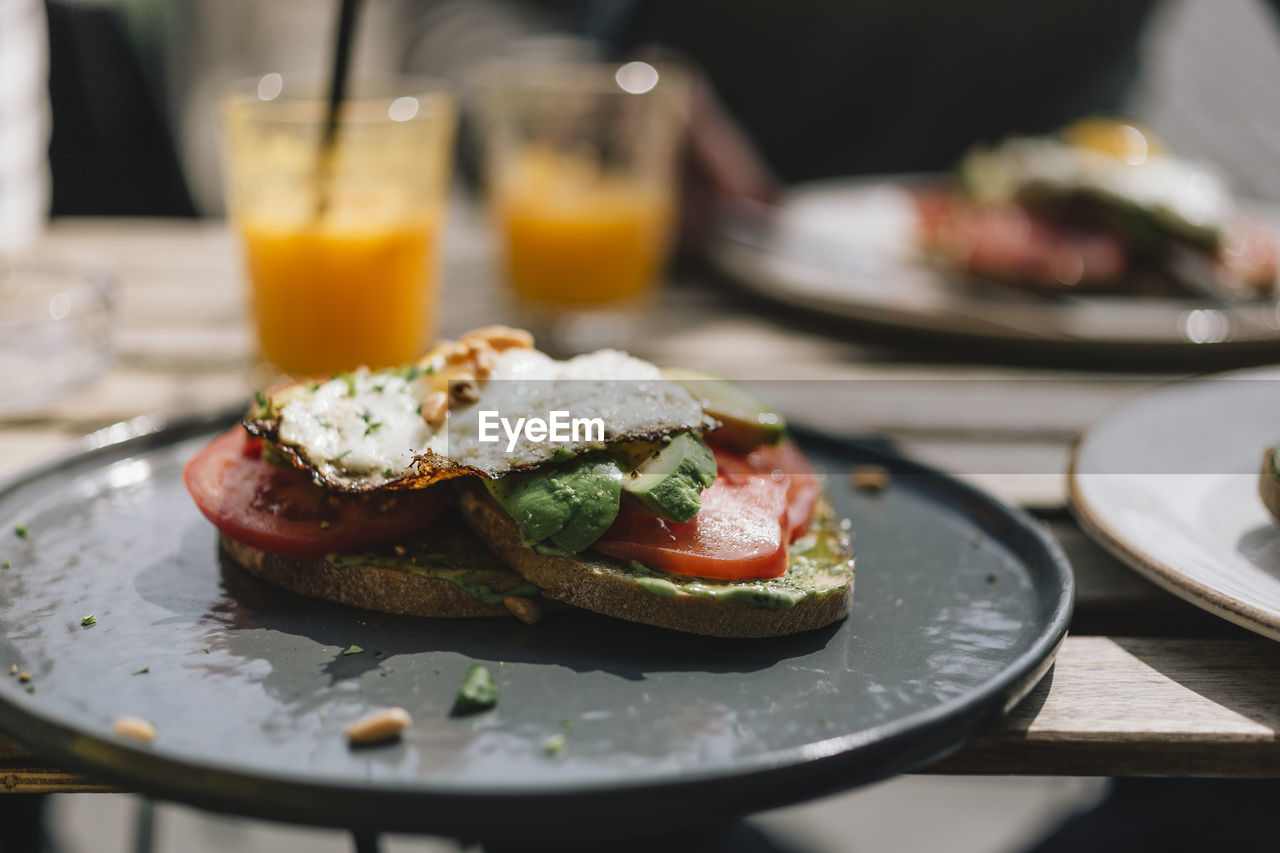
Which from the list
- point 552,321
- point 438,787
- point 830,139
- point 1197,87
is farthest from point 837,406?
point 1197,87

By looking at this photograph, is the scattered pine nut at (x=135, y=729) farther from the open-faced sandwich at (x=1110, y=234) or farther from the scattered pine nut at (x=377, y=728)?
the open-faced sandwich at (x=1110, y=234)

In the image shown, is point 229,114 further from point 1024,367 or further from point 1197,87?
point 1197,87

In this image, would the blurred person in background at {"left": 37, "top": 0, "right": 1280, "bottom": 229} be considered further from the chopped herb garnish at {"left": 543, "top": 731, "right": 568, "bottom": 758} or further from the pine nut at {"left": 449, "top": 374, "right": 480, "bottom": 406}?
the chopped herb garnish at {"left": 543, "top": 731, "right": 568, "bottom": 758}

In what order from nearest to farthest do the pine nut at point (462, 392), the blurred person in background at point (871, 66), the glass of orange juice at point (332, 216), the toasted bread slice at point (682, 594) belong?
the toasted bread slice at point (682, 594), the pine nut at point (462, 392), the glass of orange juice at point (332, 216), the blurred person in background at point (871, 66)

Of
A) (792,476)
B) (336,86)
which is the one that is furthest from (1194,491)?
(336,86)

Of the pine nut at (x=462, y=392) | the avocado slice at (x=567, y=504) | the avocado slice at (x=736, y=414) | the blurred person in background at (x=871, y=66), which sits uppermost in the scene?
the blurred person in background at (x=871, y=66)

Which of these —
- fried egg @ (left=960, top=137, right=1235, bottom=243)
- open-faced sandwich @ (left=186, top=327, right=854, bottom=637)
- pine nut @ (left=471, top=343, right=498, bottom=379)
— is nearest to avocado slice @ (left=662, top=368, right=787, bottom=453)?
open-faced sandwich @ (left=186, top=327, right=854, bottom=637)

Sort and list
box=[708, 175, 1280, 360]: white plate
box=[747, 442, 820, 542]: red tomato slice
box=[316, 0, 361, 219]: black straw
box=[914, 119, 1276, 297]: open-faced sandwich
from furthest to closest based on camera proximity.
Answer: box=[914, 119, 1276, 297]: open-faced sandwich, box=[708, 175, 1280, 360]: white plate, box=[316, 0, 361, 219]: black straw, box=[747, 442, 820, 542]: red tomato slice

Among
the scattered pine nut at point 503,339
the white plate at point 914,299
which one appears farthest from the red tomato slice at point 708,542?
the white plate at point 914,299
